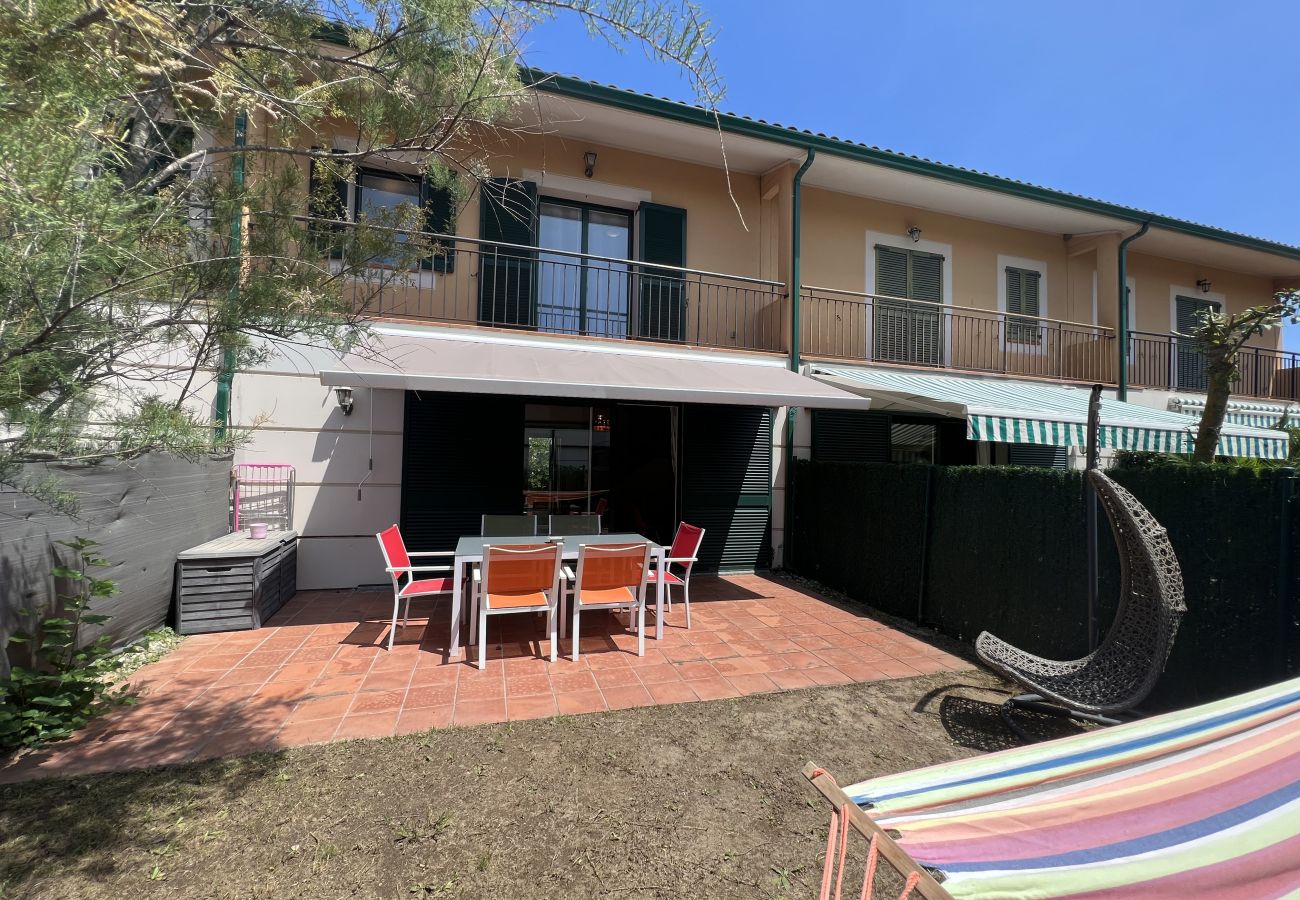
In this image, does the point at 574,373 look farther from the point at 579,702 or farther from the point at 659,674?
the point at 579,702

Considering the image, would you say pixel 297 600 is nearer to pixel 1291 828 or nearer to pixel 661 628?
pixel 661 628

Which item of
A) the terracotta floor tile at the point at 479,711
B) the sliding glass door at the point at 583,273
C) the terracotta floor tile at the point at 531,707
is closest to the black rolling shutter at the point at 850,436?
the sliding glass door at the point at 583,273

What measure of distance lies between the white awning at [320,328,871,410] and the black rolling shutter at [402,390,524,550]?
988mm

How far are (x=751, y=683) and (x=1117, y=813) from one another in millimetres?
3050

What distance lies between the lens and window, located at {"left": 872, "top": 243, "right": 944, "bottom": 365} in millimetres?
10898

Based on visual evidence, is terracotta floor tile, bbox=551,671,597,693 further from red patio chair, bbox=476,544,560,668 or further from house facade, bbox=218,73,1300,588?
house facade, bbox=218,73,1300,588

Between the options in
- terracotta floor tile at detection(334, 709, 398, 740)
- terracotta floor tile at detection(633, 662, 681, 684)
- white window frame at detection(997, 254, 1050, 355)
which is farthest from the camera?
white window frame at detection(997, 254, 1050, 355)

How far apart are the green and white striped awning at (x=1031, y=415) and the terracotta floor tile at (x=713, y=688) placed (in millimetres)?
3792

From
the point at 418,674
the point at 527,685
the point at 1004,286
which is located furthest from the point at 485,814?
the point at 1004,286

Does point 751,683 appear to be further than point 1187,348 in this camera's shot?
No

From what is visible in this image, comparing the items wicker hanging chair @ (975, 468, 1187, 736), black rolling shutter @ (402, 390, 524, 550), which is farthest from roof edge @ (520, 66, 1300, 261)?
wicker hanging chair @ (975, 468, 1187, 736)

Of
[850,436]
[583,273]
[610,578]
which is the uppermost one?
[583,273]

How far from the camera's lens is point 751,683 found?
485 cm

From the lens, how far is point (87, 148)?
1.70 meters
